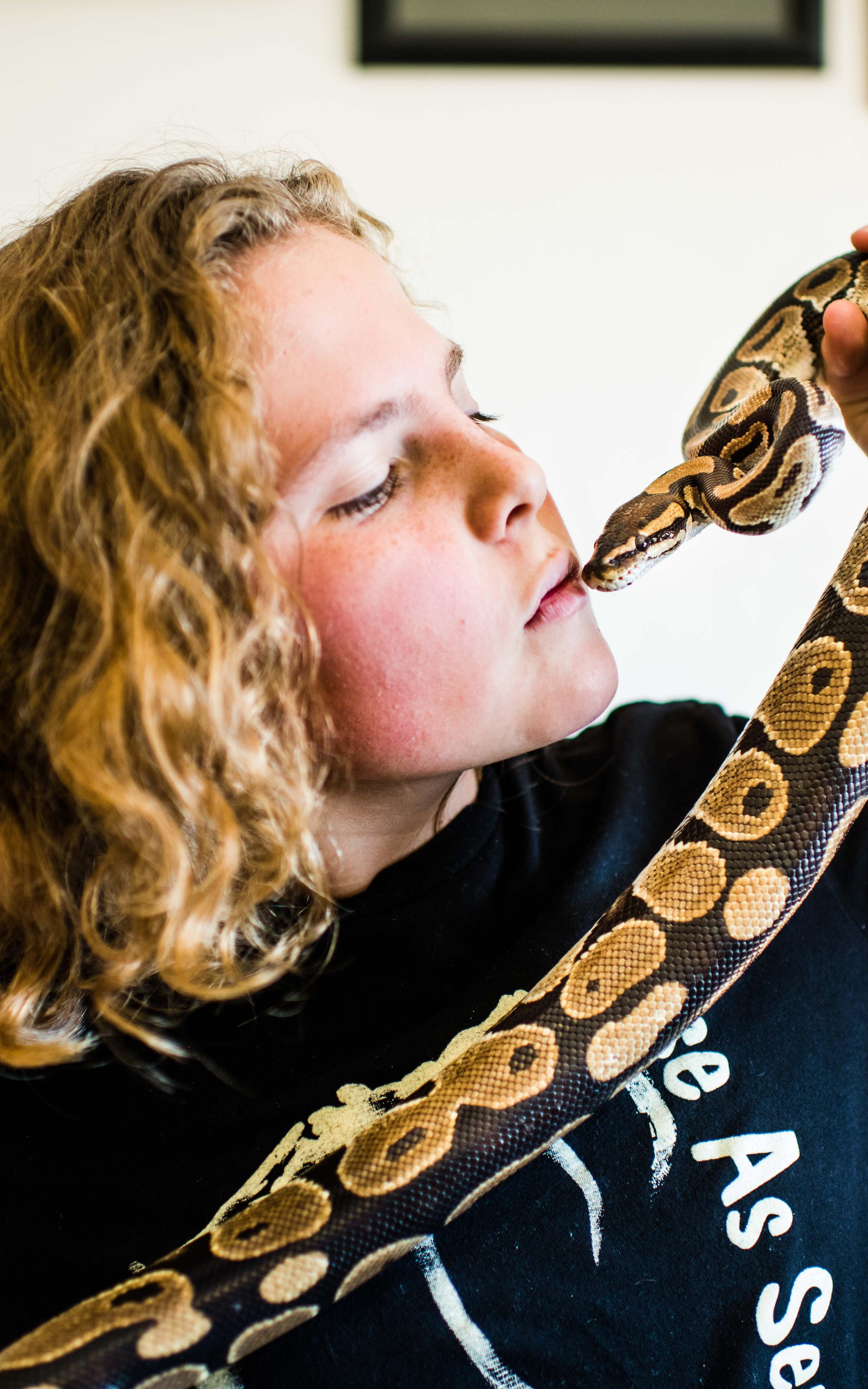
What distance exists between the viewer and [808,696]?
117 centimetres

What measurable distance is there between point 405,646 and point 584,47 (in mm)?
1807

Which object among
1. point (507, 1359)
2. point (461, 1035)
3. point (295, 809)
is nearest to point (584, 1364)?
point (507, 1359)

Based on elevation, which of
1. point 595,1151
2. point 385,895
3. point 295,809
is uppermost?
point 295,809

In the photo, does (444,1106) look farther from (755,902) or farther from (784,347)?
(784,347)

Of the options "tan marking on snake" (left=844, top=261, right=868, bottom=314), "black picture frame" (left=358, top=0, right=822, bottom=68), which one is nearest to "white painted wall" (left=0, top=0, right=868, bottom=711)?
"black picture frame" (left=358, top=0, right=822, bottom=68)

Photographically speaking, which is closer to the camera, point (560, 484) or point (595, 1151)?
point (595, 1151)

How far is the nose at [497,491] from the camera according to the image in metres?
1.03

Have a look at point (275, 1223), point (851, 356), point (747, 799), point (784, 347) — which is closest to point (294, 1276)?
point (275, 1223)

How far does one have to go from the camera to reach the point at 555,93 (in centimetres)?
209

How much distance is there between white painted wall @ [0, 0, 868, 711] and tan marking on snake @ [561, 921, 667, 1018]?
1295 mm

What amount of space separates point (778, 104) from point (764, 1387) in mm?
2525

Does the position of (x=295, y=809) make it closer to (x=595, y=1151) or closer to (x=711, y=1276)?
(x=595, y=1151)

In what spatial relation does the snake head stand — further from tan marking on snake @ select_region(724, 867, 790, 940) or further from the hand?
tan marking on snake @ select_region(724, 867, 790, 940)

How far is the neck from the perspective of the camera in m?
1.20
